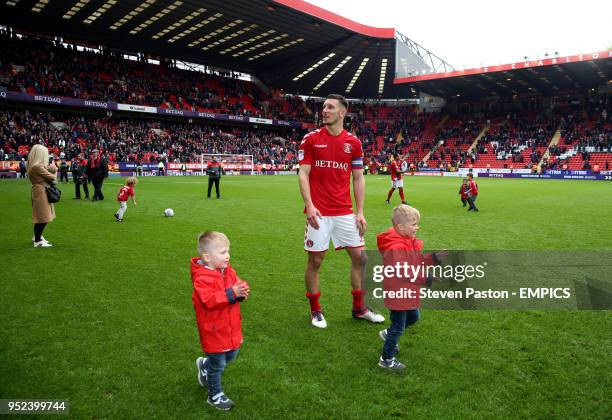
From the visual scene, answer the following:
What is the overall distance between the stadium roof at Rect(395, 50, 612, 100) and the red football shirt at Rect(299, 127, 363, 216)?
4535cm

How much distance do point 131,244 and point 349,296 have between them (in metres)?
5.02

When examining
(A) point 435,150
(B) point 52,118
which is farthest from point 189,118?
(A) point 435,150

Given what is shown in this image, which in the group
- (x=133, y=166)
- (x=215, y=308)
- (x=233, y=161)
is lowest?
(x=215, y=308)

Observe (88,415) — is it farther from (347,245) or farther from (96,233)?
(96,233)

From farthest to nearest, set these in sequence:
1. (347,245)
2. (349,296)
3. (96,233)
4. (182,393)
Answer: (96,233) < (349,296) < (347,245) < (182,393)

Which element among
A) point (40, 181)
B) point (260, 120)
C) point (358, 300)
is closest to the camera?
point (358, 300)

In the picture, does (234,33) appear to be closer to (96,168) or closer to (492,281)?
(96,168)

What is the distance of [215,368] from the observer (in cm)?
292

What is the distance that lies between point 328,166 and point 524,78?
52851mm

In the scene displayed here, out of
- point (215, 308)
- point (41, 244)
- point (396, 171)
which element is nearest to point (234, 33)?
point (396, 171)

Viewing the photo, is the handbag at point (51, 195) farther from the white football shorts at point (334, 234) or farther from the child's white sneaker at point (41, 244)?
the white football shorts at point (334, 234)

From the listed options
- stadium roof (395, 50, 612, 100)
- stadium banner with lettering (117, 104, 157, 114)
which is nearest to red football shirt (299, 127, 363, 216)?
stadium roof (395, 50, 612, 100)

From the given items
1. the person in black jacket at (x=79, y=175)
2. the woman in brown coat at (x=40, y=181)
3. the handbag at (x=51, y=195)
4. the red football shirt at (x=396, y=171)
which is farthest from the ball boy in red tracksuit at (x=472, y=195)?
the person in black jacket at (x=79, y=175)

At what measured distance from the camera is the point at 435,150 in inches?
2282
